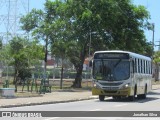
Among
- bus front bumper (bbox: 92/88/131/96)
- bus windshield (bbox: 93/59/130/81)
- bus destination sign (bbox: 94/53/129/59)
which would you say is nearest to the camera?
bus front bumper (bbox: 92/88/131/96)

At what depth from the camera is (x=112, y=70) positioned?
101 ft

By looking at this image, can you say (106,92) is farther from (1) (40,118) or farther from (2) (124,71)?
(1) (40,118)

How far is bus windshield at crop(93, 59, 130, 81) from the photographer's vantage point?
30.6 meters

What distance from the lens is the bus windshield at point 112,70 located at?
30.6 meters

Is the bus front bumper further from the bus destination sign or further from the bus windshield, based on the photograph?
the bus destination sign

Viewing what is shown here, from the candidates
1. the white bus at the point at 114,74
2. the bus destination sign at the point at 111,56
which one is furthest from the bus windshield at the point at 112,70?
the bus destination sign at the point at 111,56

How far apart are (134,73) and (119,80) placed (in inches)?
63.6

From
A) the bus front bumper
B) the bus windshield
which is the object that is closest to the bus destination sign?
the bus windshield

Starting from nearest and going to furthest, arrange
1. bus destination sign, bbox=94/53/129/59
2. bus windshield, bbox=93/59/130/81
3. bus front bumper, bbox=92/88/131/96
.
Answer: bus front bumper, bbox=92/88/131/96
bus windshield, bbox=93/59/130/81
bus destination sign, bbox=94/53/129/59

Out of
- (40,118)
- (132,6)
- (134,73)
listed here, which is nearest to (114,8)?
(132,6)

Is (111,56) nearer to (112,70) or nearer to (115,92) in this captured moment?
(112,70)

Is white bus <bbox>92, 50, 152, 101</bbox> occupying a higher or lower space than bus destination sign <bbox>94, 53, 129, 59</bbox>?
lower

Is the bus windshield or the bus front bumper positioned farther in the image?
the bus windshield

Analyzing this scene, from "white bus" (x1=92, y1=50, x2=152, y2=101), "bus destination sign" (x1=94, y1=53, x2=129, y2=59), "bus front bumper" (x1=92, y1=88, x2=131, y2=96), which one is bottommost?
"bus front bumper" (x1=92, y1=88, x2=131, y2=96)
